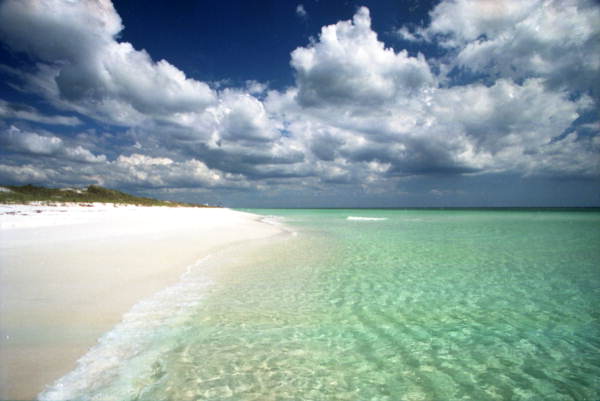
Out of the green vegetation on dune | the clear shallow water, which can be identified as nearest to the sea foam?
the clear shallow water

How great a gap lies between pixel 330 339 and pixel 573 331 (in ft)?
16.5

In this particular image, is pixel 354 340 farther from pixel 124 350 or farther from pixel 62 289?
pixel 62 289

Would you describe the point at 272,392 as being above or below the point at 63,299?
below

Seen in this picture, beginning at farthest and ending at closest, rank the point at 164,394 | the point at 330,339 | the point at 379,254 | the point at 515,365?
1. the point at 379,254
2. the point at 330,339
3. the point at 515,365
4. the point at 164,394

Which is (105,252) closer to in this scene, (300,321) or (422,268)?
(300,321)

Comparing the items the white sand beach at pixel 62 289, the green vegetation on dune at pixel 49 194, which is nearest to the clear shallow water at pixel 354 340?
the white sand beach at pixel 62 289

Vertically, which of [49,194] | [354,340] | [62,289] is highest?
[49,194]

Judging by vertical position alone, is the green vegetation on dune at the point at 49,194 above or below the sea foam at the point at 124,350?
above

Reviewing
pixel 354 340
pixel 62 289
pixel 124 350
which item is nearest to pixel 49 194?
pixel 62 289

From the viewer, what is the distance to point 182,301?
683 cm

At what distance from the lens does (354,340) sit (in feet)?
17.1

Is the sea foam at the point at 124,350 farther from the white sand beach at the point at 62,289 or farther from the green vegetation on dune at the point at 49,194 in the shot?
the green vegetation on dune at the point at 49,194

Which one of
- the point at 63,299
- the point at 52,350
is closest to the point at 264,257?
the point at 63,299

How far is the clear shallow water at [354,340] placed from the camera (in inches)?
151
